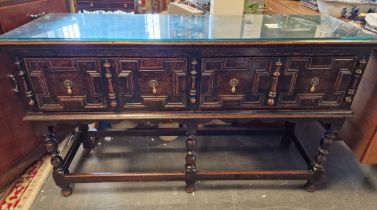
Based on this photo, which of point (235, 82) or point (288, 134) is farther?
point (288, 134)

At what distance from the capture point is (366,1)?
1604mm

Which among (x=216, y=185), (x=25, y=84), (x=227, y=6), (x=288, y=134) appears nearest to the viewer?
(x=25, y=84)

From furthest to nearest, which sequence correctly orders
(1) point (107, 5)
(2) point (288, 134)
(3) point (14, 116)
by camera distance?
(1) point (107, 5) → (2) point (288, 134) → (3) point (14, 116)

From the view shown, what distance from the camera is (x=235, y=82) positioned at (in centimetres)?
111

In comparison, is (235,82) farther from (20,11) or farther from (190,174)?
(20,11)

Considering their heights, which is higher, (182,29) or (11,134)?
(182,29)

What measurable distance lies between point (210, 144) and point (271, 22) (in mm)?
975

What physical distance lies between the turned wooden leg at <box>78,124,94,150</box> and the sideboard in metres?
0.44

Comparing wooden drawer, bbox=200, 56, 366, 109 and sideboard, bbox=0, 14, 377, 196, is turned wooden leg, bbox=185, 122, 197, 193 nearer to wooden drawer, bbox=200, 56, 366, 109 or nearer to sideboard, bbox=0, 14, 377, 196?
sideboard, bbox=0, 14, 377, 196

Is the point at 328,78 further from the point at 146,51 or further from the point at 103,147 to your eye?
A: the point at 103,147

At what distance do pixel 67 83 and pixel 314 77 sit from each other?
3.50 feet

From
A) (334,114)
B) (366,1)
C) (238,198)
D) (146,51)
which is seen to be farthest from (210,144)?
(366,1)

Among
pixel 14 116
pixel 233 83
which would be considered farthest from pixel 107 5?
pixel 233 83

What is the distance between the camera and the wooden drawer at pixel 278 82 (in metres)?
1.08
